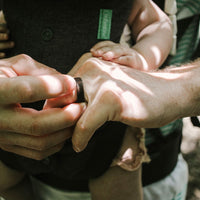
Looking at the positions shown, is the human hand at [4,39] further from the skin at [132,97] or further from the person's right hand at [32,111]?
the skin at [132,97]

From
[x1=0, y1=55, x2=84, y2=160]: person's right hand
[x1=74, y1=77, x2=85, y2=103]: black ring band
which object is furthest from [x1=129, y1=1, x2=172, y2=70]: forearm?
[x1=0, y1=55, x2=84, y2=160]: person's right hand

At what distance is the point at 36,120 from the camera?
2.49 ft

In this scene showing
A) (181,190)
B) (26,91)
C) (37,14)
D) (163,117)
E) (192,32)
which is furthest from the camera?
(181,190)

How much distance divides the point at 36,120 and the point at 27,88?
12 centimetres

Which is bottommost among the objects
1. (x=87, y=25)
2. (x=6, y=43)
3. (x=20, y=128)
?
(x=20, y=128)

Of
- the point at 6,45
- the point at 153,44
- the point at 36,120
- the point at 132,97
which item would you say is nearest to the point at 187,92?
the point at 132,97

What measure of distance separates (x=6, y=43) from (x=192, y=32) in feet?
3.76

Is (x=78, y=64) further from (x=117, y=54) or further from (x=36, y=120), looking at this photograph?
(x=36, y=120)

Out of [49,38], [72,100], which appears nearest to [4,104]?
[72,100]

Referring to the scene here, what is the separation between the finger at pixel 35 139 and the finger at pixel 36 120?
4cm

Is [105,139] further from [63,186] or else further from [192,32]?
[192,32]

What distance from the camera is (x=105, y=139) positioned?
3.75 feet

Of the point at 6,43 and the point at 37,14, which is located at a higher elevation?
the point at 37,14

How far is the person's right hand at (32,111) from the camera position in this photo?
70 cm
